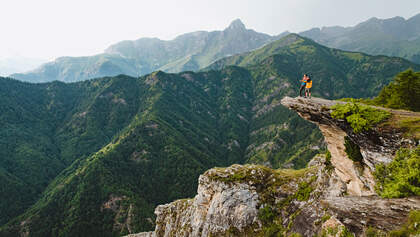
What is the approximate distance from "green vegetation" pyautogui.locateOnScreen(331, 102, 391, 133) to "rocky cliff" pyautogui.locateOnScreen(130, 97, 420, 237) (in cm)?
79

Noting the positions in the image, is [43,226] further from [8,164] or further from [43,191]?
[8,164]

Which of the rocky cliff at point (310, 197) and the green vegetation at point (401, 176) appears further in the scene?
the rocky cliff at point (310, 197)

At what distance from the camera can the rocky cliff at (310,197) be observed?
16422 mm

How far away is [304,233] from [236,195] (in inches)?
442

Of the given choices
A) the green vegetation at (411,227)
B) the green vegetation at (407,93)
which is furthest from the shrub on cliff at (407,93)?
the green vegetation at (411,227)

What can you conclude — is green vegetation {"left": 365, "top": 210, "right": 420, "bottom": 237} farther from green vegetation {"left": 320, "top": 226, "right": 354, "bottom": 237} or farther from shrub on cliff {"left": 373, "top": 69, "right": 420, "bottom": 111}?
shrub on cliff {"left": 373, "top": 69, "right": 420, "bottom": 111}

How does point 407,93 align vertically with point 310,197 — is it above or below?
above

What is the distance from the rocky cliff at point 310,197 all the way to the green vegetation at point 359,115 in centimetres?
79

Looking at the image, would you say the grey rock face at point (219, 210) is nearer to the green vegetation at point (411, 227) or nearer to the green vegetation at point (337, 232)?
the green vegetation at point (337, 232)

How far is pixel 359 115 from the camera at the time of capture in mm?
18969

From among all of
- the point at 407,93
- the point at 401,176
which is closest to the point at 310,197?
the point at 401,176

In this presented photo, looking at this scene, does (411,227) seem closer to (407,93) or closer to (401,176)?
(401,176)

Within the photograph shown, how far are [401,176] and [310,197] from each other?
13262 millimetres

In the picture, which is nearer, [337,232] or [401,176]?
[401,176]
